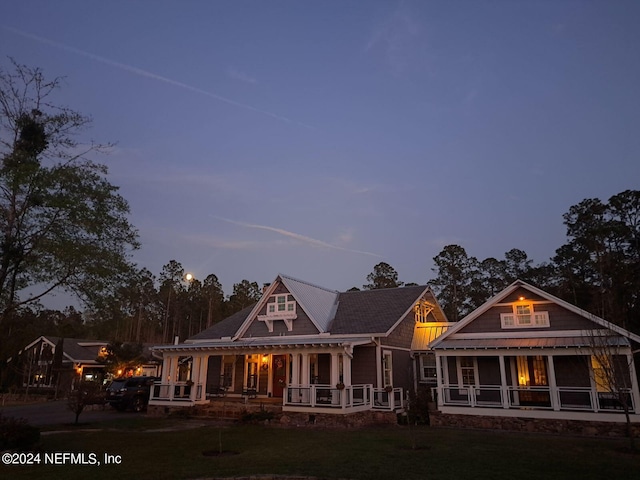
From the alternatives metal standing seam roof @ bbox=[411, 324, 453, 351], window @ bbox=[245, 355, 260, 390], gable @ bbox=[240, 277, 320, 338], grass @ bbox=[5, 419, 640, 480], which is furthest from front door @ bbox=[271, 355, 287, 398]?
metal standing seam roof @ bbox=[411, 324, 453, 351]

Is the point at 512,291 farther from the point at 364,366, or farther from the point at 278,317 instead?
the point at 278,317

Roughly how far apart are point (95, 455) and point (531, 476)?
11013mm

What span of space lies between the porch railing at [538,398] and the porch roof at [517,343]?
1617 millimetres

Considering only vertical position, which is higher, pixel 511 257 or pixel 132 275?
pixel 511 257

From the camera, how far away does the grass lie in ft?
31.3

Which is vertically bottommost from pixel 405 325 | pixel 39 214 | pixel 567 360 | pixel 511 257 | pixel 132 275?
pixel 567 360

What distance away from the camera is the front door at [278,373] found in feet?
76.9

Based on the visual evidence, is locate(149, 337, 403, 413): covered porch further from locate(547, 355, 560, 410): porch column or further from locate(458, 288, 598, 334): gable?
locate(547, 355, 560, 410): porch column

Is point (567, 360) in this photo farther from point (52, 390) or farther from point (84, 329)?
point (84, 329)

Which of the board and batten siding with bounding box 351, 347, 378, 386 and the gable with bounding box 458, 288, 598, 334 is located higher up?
the gable with bounding box 458, 288, 598, 334

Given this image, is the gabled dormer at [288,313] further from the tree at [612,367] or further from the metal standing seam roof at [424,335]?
the tree at [612,367]

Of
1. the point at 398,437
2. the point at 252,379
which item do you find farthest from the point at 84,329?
the point at 398,437

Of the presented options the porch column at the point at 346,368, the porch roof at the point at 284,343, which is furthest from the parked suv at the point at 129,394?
the porch column at the point at 346,368

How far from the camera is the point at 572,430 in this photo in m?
16.5
